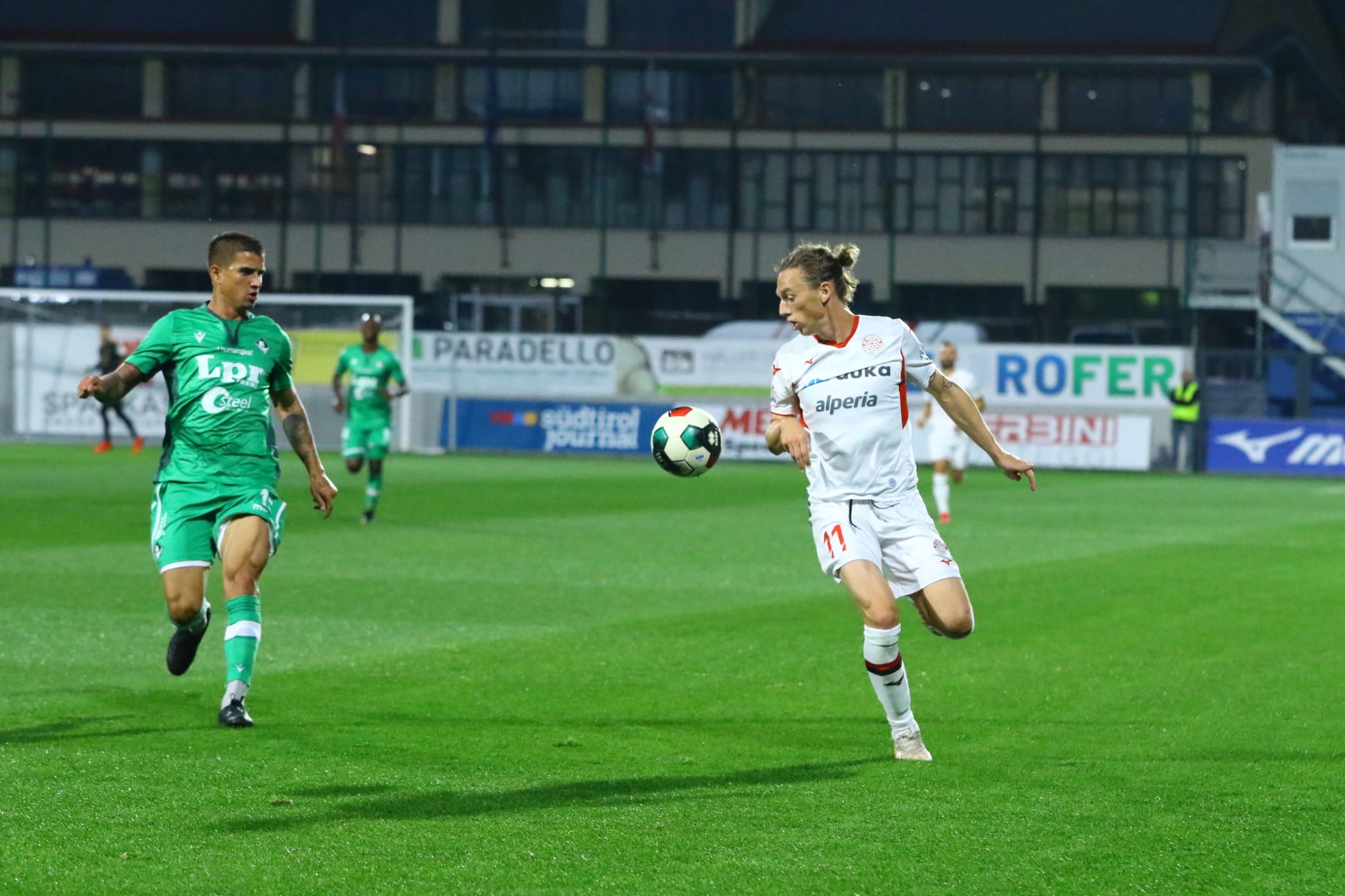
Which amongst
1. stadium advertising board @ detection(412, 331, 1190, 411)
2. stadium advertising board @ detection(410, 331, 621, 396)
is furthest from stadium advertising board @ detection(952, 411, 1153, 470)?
stadium advertising board @ detection(410, 331, 621, 396)

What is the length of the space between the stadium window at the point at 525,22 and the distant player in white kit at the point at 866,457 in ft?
189

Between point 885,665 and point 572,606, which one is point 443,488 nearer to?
point 572,606

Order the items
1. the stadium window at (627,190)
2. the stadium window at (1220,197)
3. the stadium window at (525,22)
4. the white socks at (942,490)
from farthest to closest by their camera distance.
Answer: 1. the stadium window at (525,22)
2. the stadium window at (627,190)
3. the stadium window at (1220,197)
4. the white socks at (942,490)

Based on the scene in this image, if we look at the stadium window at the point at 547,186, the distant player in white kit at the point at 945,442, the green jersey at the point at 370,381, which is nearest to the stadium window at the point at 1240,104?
the stadium window at the point at 547,186

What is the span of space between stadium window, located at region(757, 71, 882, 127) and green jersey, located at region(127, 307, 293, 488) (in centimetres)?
5462

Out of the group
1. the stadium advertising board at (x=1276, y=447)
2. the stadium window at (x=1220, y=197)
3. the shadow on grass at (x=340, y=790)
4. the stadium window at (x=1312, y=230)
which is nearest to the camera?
the shadow on grass at (x=340, y=790)

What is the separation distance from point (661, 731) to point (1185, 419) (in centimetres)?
2891

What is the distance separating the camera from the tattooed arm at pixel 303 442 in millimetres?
8312

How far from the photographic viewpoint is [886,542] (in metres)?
7.45

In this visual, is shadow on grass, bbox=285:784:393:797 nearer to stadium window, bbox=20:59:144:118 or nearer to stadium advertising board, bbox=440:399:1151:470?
stadium advertising board, bbox=440:399:1151:470

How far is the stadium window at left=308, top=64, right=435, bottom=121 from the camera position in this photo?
62781 millimetres

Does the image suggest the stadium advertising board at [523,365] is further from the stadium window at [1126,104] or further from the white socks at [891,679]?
the white socks at [891,679]

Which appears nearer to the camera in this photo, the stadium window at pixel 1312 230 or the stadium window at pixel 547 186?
the stadium window at pixel 1312 230

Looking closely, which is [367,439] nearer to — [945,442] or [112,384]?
[945,442]
